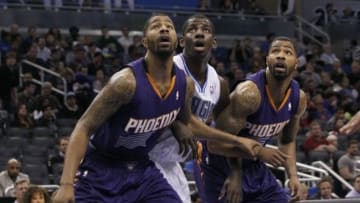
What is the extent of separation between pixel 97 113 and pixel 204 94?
5.28ft

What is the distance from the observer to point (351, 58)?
2472 centimetres

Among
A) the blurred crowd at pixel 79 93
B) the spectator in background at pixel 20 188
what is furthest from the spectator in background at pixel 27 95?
the spectator in background at pixel 20 188

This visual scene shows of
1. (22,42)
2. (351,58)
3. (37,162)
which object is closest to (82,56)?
(22,42)

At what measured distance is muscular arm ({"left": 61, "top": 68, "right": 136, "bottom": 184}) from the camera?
698 centimetres

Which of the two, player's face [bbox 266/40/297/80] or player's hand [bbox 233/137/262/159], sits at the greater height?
player's face [bbox 266/40/297/80]

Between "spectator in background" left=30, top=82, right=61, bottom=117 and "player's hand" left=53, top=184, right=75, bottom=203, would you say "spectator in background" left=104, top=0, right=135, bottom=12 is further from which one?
"player's hand" left=53, top=184, right=75, bottom=203

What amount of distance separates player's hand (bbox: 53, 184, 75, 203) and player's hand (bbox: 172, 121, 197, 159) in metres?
1.07

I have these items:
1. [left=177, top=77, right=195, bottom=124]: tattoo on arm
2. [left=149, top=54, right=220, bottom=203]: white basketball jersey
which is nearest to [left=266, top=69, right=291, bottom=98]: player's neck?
[left=149, top=54, right=220, bottom=203]: white basketball jersey

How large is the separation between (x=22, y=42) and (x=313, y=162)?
20.1 ft

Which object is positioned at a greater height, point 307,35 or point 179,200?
point 179,200

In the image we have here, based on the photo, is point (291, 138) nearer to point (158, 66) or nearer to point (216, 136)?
point (216, 136)

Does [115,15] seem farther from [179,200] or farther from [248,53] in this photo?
[179,200]

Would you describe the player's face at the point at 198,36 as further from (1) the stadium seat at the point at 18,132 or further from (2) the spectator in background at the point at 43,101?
(2) the spectator in background at the point at 43,101

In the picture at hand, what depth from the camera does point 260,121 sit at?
8617 mm
